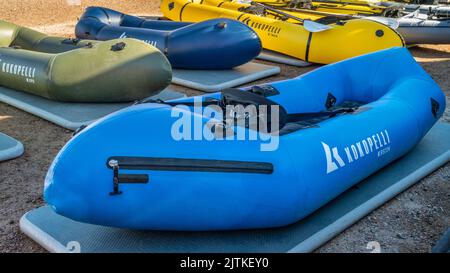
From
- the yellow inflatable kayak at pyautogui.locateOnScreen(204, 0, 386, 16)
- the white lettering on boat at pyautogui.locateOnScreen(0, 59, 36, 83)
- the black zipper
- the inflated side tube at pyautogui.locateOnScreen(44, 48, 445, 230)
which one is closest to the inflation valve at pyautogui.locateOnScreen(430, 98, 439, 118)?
the inflated side tube at pyautogui.locateOnScreen(44, 48, 445, 230)

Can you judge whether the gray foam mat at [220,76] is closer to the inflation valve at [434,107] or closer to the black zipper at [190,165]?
the inflation valve at [434,107]

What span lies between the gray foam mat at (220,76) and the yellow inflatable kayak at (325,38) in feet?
2.00

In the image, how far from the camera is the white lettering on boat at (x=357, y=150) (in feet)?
7.66

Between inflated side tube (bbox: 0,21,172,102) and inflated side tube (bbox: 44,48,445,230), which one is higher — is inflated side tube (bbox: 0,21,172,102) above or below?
below

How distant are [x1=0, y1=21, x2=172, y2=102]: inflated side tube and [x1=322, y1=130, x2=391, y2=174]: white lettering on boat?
6.69 ft

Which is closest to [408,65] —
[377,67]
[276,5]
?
[377,67]

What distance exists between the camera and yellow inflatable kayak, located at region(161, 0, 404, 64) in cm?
535

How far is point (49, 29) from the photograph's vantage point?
748cm

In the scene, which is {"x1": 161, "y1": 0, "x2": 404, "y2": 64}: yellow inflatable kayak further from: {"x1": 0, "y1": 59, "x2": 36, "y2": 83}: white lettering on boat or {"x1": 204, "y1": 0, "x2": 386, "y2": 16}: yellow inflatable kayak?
{"x1": 0, "y1": 59, "x2": 36, "y2": 83}: white lettering on boat

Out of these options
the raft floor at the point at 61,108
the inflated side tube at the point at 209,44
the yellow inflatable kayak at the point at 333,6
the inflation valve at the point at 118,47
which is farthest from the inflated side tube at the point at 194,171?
the yellow inflatable kayak at the point at 333,6

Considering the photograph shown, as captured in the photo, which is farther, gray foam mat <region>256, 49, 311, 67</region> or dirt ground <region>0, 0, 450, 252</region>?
gray foam mat <region>256, 49, 311, 67</region>

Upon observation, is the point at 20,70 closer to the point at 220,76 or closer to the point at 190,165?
the point at 220,76

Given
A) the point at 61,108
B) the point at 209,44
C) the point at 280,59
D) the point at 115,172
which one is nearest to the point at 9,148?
the point at 61,108

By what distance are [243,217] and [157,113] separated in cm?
59
